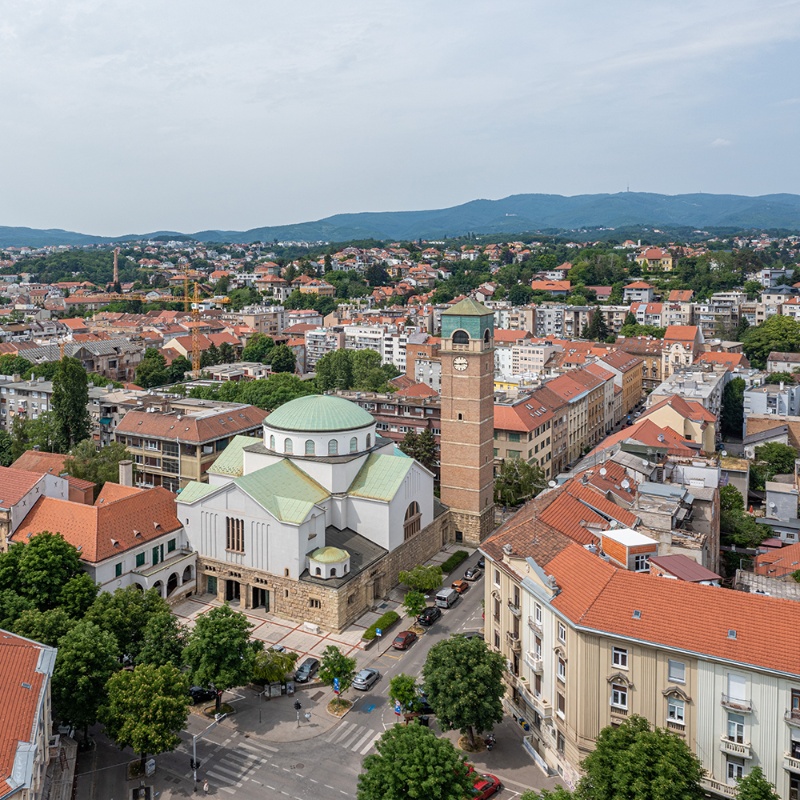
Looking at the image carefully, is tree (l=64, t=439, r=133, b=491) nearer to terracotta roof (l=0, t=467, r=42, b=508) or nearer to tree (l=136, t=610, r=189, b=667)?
terracotta roof (l=0, t=467, r=42, b=508)

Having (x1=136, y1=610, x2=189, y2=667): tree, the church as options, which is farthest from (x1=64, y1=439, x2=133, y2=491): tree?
(x1=136, y1=610, x2=189, y2=667): tree

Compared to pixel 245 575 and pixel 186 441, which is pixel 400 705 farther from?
pixel 186 441

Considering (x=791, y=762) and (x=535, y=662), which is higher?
(x=535, y=662)

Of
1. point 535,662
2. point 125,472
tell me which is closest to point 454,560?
point 535,662

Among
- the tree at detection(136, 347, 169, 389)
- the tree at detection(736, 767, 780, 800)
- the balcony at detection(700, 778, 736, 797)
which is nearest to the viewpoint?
the tree at detection(736, 767, 780, 800)

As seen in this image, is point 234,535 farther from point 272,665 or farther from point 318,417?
point 272,665

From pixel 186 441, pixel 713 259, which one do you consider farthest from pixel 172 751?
pixel 713 259
